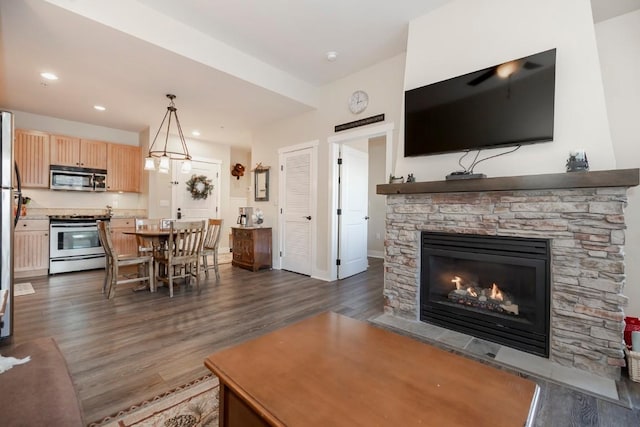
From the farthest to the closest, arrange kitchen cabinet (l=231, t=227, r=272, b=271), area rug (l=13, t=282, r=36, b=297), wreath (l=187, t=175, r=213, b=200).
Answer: wreath (l=187, t=175, r=213, b=200) < kitchen cabinet (l=231, t=227, r=272, b=271) < area rug (l=13, t=282, r=36, b=297)

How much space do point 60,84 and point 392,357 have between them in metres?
5.21

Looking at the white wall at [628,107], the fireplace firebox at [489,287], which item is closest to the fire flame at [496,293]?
the fireplace firebox at [489,287]

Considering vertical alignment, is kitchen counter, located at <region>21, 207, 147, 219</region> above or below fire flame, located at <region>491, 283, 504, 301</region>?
above

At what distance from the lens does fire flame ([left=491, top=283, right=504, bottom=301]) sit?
2.49m

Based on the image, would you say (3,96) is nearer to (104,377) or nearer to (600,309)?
(104,377)

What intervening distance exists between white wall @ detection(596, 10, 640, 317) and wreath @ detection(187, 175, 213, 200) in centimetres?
672

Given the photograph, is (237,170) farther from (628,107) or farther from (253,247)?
(628,107)

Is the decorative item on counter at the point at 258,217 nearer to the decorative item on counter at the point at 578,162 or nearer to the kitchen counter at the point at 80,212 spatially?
the kitchen counter at the point at 80,212

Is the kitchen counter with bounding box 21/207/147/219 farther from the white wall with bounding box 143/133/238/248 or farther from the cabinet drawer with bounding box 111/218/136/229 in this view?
the white wall with bounding box 143/133/238/248

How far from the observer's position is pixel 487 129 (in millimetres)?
2455

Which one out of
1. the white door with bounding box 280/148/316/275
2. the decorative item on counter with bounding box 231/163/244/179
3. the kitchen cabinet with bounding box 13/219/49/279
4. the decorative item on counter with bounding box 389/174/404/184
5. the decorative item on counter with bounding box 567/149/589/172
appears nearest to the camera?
the decorative item on counter with bounding box 567/149/589/172

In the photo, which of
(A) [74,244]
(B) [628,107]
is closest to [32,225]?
(A) [74,244]

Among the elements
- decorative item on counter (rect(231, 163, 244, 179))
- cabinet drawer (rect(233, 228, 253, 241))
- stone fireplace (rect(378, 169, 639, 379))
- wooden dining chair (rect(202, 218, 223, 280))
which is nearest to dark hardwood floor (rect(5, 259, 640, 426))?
wooden dining chair (rect(202, 218, 223, 280))

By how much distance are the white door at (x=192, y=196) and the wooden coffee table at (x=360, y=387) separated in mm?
5609
